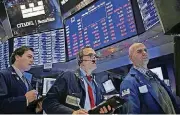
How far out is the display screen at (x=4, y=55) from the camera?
143 inches

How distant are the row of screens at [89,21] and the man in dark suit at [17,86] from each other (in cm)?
16

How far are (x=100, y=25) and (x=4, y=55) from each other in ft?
4.04

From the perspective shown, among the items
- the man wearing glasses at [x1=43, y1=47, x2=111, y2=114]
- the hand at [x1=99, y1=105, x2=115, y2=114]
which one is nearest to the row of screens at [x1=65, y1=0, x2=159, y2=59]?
the man wearing glasses at [x1=43, y1=47, x2=111, y2=114]

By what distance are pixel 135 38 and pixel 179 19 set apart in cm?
49

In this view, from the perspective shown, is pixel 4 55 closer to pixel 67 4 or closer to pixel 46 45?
pixel 46 45

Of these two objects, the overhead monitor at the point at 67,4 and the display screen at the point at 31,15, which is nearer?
the overhead monitor at the point at 67,4

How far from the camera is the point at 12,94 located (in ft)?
10.8

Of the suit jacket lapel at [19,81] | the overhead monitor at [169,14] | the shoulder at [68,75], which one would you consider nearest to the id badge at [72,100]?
the shoulder at [68,75]

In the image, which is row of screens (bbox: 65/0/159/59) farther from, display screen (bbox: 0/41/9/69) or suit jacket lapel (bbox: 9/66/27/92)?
display screen (bbox: 0/41/9/69)

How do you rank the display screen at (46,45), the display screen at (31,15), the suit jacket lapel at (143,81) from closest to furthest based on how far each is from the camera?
the suit jacket lapel at (143,81), the display screen at (46,45), the display screen at (31,15)

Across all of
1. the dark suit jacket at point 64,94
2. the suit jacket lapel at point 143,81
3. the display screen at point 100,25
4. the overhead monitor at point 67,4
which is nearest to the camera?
the suit jacket lapel at point 143,81

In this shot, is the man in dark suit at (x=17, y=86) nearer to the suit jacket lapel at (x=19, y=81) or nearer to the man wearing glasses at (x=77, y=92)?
the suit jacket lapel at (x=19, y=81)

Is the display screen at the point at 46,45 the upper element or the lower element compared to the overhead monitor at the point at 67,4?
lower

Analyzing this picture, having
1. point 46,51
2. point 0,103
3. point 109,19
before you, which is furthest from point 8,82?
point 109,19
